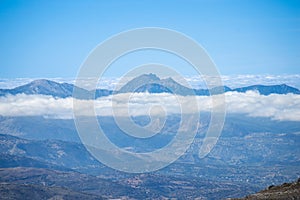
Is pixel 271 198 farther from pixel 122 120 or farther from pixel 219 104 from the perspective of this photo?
pixel 122 120

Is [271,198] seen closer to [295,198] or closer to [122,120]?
[295,198]

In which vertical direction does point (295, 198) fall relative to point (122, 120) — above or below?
below

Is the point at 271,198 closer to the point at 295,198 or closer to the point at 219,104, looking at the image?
the point at 295,198

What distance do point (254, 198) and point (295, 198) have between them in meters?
9.91

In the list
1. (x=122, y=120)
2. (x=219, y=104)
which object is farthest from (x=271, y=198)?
(x=122, y=120)

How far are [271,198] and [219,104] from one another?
62258 millimetres

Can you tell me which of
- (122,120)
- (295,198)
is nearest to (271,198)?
(295,198)

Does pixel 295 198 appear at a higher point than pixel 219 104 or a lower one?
lower

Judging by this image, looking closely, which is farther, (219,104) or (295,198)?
(219,104)

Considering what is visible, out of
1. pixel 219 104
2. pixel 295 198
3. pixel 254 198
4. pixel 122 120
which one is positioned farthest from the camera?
pixel 122 120

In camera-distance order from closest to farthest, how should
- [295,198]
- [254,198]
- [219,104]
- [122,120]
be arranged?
[295,198]
[254,198]
[219,104]
[122,120]

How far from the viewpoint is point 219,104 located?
486 ft

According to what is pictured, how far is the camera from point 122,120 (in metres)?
189

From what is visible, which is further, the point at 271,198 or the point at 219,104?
the point at 219,104
